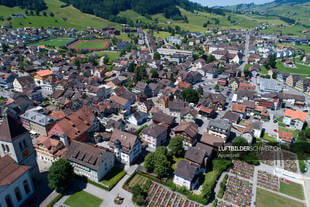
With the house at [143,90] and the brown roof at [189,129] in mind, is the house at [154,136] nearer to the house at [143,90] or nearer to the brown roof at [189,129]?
the brown roof at [189,129]

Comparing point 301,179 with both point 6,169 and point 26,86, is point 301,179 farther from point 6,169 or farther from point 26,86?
point 26,86

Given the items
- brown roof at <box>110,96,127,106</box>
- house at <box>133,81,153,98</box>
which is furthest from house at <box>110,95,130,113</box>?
house at <box>133,81,153,98</box>

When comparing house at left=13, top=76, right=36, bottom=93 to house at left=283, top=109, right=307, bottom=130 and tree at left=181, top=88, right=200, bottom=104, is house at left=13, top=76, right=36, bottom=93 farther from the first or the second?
house at left=283, top=109, right=307, bottom=130

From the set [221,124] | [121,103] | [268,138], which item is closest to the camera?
[221,124]

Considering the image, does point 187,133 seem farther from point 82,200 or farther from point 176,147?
point 82,200

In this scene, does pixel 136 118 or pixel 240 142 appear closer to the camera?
pixel 240 142

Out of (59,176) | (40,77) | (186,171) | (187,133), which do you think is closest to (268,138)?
(187,133)

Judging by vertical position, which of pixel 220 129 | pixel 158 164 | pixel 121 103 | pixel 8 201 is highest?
pixel 121 103
